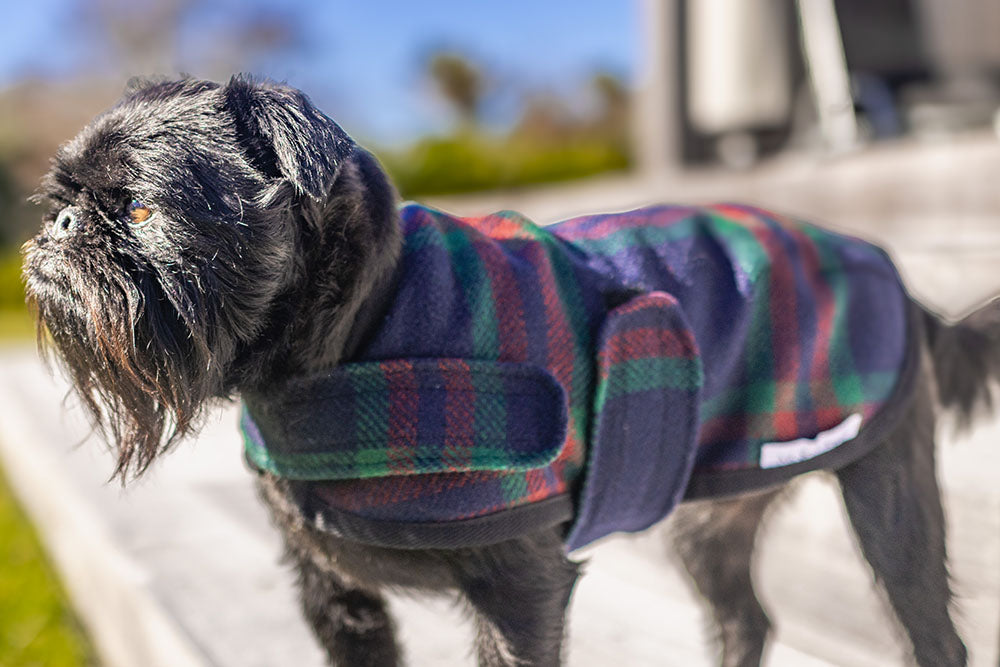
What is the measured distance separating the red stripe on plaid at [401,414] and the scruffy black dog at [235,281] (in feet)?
0.35

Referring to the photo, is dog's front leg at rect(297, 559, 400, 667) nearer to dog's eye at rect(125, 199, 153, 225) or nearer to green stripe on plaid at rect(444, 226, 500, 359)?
green stripe on plaid at rect(444, 226, 500, 359)

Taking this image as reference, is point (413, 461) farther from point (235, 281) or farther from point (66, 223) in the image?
point (66, 223)

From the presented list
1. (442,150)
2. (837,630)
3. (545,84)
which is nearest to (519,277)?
(837,630)

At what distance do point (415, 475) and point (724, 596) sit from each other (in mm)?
1189

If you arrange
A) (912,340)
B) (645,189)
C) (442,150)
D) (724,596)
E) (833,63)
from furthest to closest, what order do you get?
1. (442,150)
2. (645,189)
3. (833,63)
4. (724,596)
5. (912,340)

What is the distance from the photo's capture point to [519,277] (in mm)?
1640

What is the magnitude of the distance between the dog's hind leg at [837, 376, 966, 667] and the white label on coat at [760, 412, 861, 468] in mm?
89

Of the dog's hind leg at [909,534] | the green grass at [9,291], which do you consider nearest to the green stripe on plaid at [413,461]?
the dog's hind leg at [909,534]

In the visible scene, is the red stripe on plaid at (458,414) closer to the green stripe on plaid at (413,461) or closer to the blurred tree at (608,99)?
the green stripe on plaid at (413,461)

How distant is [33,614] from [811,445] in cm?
322

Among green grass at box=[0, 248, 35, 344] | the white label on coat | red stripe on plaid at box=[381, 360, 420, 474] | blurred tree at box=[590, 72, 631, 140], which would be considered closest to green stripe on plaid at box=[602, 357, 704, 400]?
the white label on coat

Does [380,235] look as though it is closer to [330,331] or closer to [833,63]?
[330,331]

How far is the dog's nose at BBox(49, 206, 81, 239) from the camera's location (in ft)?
4.79

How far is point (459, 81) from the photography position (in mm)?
27906
